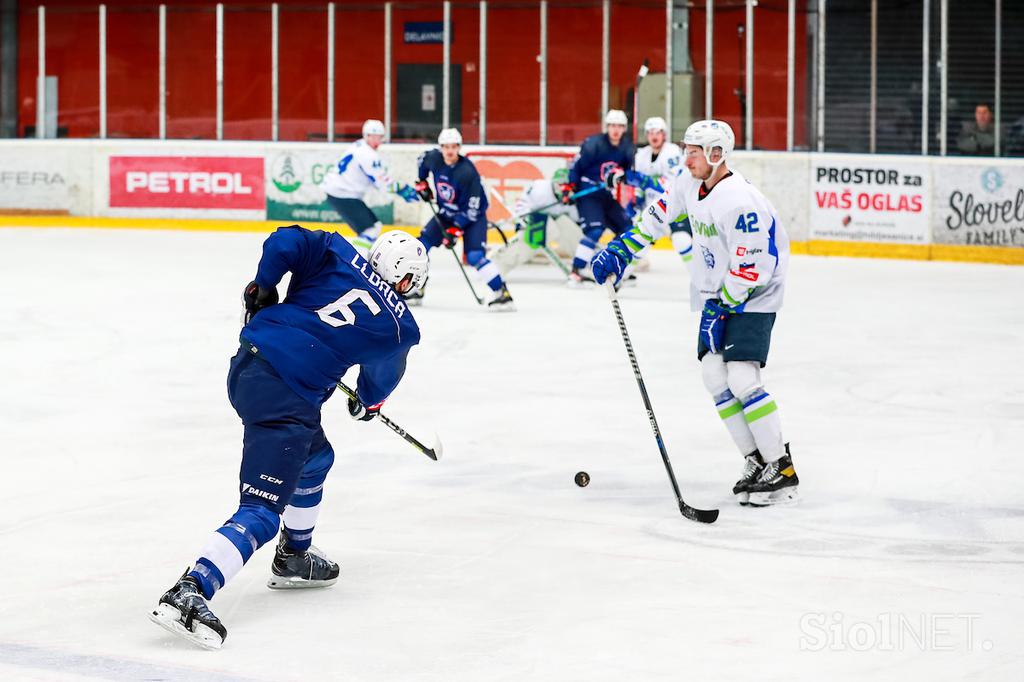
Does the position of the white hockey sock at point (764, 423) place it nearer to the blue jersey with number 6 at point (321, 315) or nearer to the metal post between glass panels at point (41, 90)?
the blue jersey with number 6 at point (321, 315)

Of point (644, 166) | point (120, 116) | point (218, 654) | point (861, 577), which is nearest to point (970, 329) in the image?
point (644, 166)

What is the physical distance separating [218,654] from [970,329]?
6.72 m

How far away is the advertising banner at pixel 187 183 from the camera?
51.4ft

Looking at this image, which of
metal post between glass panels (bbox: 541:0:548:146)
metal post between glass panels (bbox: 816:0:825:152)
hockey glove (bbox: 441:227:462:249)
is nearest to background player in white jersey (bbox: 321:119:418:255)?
hockey glove (bbox: 441:227:462:249)

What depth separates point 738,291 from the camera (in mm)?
5016

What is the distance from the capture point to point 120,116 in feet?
54.0

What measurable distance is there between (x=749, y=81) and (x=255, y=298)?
37.8ft

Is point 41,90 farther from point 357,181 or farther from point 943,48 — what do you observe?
point 943,48

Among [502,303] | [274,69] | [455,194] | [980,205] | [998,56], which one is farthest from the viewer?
[274,69]

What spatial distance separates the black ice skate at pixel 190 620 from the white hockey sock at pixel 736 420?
87.6 inches

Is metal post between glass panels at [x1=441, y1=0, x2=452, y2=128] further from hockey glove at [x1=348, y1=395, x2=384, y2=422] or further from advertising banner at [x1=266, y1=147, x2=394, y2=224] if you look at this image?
hockey glove at [x1=348, y1=395, x2=384, y2=422]

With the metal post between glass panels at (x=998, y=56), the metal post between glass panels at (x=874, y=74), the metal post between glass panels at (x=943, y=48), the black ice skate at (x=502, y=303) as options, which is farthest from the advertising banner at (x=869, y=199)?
the black ice skate at (x=502, y=303)

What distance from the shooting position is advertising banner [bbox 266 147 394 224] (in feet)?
49.9

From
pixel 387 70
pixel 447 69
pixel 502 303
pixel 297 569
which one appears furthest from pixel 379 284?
pixel 387 70
